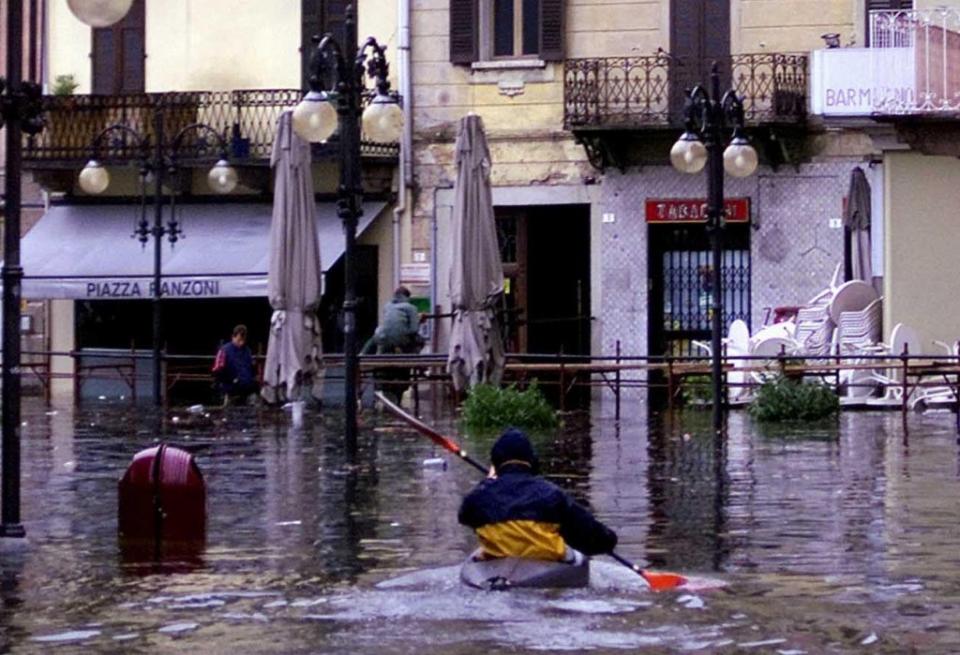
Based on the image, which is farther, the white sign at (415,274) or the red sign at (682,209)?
the white sign at (415,274)

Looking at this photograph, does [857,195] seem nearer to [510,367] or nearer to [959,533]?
[510,367]

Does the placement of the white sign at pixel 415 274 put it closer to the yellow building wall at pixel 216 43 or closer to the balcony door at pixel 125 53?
the yellow building wall at pixel 216 43

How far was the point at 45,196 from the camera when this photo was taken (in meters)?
39.1

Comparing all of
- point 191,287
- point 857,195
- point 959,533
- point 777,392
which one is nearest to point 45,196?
point 191,287

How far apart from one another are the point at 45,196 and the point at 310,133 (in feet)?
64.5

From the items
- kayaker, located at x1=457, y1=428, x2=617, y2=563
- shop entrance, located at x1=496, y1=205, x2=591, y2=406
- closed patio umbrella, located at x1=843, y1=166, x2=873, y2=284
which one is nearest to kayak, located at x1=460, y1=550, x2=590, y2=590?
kayaker, located at x1=457, y1=428, x2=617, y2=563

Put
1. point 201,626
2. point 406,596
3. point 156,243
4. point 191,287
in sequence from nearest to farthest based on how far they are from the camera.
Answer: point 201,626
point 406,596
point 156,243
point 191,287

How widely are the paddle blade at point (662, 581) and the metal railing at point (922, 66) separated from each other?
17597 mm

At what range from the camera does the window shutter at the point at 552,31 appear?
35.3 meters

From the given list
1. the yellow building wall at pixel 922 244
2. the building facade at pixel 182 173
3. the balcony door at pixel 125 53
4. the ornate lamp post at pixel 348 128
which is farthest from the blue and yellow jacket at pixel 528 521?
the balcony door at pixel 125 53

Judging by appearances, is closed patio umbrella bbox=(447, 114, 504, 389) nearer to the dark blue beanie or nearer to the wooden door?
the wooden door

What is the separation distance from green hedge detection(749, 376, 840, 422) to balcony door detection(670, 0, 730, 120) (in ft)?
31.0

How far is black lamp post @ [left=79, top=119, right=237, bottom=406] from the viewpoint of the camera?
32062 mm

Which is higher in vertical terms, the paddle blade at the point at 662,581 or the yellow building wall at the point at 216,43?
the yellow building wall at the point at 216,43
